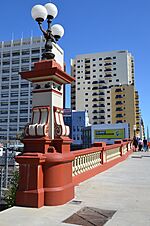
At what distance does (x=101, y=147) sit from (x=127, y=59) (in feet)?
290

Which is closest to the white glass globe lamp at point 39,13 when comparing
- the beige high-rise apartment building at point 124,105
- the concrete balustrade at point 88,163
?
the concrete balustrade at point 88,163

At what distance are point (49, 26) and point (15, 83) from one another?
101m

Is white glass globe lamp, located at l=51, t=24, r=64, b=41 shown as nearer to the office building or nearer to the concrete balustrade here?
the concrete balustrade

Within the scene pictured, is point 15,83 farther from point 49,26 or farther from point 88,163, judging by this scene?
point 49,26

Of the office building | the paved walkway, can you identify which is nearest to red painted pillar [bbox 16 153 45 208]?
the paved walkway

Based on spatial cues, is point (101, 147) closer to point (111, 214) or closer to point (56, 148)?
point (56, 148)

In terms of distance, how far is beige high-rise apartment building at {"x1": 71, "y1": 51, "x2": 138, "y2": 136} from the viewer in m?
90.3

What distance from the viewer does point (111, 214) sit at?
4.37 meters

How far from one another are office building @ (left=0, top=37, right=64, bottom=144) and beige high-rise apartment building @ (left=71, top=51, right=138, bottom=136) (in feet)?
58.6

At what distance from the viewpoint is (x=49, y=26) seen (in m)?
6.27

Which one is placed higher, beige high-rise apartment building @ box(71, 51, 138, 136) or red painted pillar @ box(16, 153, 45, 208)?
beige high-rise apartment building @ box(71, 51, 138, 136)

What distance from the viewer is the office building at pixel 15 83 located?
9931 centimetres

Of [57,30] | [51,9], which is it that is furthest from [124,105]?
[51,9]

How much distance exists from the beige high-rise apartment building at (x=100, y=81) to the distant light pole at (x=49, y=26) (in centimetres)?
8123
